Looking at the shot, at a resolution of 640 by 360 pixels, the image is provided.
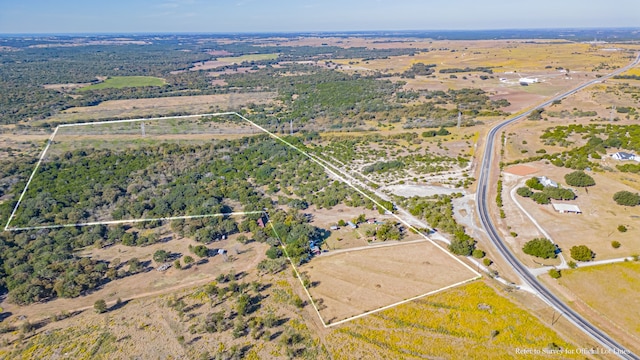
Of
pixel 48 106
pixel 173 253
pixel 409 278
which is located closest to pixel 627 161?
pixel 409 278

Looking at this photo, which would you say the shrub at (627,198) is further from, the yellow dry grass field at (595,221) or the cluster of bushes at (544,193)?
the cluster of bushes at (544,193)

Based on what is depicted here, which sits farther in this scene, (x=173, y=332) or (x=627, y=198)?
(x=627, y=198)

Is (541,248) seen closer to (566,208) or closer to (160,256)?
(566,208)

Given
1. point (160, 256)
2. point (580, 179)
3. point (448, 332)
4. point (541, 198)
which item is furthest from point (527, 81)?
point (160, 256)

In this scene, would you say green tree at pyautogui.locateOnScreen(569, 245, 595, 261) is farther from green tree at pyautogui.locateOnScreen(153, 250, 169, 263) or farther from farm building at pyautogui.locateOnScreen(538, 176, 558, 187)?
green tree at pyautogui.locateOnScreen(153, 250, 169, 263)

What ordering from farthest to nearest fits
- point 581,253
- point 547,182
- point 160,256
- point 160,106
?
point 160,106, point 547,182, point 160,256, point 581,253

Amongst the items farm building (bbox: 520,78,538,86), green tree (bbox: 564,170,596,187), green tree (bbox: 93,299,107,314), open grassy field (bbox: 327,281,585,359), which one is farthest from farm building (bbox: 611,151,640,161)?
farm building (bbox: 520,78,538,86)
